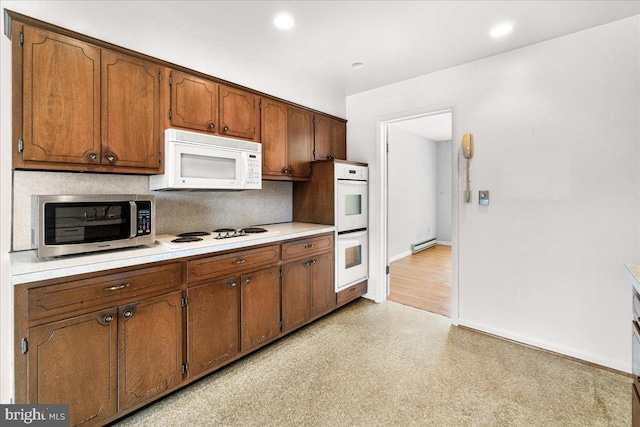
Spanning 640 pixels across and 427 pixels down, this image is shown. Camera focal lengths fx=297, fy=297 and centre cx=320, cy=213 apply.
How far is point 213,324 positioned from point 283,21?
2244mm

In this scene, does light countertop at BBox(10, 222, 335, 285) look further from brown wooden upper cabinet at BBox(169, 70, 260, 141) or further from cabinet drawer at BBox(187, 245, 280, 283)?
brown wooden upper cabinet at BBox(169, 70, 260, 141)

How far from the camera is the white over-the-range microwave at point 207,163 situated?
6.90ft

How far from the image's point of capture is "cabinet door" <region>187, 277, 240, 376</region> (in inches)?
77.5

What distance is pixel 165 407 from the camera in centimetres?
184

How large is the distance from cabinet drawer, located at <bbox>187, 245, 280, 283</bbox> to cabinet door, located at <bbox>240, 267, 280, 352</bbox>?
9 centimetres

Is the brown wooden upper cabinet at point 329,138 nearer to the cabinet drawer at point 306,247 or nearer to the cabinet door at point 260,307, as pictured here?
the cabinet drawer at point 306,247

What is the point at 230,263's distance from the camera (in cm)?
216

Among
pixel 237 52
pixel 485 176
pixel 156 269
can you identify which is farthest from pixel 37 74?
pixel 485 176

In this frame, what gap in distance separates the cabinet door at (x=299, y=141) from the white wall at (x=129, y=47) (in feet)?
0.68

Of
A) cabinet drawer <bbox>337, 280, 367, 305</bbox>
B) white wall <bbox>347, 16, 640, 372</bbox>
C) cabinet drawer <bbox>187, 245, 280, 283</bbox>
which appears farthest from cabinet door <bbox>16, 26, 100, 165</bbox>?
A: white wall <bbox>347, 16, 640, 372</bbox>

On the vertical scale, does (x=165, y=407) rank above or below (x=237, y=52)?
below

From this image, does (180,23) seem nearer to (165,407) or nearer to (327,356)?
(165,407)

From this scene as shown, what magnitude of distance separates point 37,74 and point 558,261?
12.4 feet

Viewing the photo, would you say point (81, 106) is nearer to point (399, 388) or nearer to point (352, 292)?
point (399, 388)
